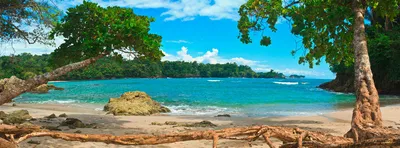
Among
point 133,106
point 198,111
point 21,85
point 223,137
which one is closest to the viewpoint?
point 223,137

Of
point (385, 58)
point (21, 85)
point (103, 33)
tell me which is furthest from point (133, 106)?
point (385, 58)

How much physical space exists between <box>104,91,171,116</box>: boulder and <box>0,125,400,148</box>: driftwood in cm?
1568

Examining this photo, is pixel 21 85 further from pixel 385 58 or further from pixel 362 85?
pixel 385 58

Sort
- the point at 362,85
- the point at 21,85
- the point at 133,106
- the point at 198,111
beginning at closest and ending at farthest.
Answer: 1. the point at 362,85
2. the point at 21,85
3. the point at 133,106
4. the point at 198,111

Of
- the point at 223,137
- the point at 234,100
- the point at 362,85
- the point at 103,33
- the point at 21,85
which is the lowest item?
the point at 234,100

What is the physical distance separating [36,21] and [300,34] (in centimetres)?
911

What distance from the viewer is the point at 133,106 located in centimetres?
1992

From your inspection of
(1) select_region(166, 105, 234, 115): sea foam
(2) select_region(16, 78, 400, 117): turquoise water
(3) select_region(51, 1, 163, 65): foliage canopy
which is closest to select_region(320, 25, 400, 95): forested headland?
(2) select_region(16, 78, 400, 117): turquoise water

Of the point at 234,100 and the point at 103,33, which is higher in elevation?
the point at 103,33

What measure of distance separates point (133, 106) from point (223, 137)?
17.6 m

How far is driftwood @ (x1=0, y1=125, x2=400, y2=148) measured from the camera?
2916 millimetres

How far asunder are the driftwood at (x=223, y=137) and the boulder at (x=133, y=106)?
15677 millimetres

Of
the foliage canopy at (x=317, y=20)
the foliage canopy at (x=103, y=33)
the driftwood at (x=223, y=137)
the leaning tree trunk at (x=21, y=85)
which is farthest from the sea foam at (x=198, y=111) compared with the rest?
the driftwood at (x=223, y=137)

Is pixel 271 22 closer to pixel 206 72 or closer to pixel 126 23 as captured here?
pixel 126 23
